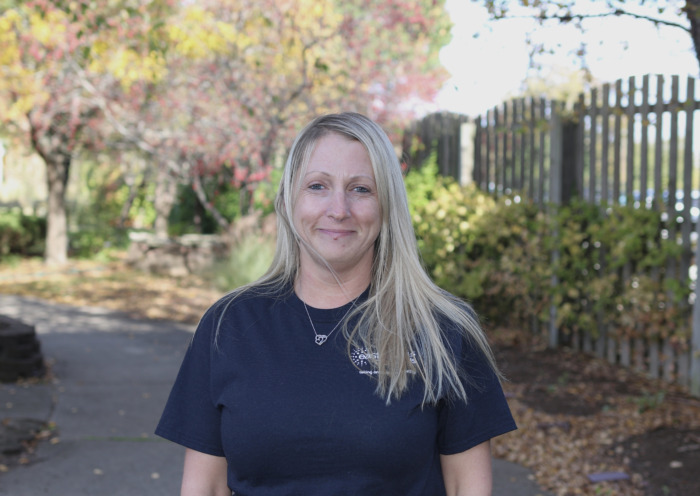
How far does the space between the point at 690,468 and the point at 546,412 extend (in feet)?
4.16

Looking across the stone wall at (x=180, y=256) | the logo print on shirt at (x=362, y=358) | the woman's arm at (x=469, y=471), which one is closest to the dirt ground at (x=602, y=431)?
the woman's arm at (x=469, y=471)

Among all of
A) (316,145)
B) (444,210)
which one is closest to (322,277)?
(316,145)

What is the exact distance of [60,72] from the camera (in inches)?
493

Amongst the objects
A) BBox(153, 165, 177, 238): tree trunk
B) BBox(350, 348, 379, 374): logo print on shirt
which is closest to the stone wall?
BBox(153, 165, 177, 238): tree trunk

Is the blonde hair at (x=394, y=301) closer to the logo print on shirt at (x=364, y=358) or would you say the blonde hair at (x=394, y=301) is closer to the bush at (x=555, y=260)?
the logo print on shirt at (x=364, y=358)

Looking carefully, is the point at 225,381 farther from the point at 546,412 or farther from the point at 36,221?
the point at 36,221

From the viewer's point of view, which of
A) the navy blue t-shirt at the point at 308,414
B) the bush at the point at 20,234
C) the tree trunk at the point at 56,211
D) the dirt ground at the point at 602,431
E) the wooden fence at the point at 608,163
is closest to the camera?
the navy blue t-shirt at the point at 308,414

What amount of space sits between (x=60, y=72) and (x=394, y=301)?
12.2 meters

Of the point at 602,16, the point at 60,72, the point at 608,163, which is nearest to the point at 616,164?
the point at 608,163

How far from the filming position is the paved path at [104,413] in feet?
13.5

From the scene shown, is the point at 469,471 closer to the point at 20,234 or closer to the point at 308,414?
the point at 308,414

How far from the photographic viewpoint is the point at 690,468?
13.2 feet

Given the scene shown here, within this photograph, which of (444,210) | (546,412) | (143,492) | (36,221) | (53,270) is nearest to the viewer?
(143,492)

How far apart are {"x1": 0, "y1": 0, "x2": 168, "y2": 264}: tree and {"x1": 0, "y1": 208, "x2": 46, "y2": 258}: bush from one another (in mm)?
1737
